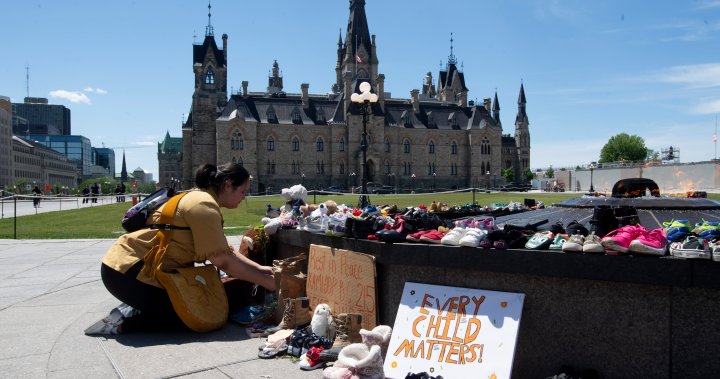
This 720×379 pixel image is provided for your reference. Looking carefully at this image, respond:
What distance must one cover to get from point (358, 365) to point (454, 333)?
0.72 m

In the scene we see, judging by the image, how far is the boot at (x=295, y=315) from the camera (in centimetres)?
471

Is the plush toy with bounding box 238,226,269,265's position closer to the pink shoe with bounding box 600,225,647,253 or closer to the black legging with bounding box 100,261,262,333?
A: the black legging with bounding box 100,261,262,333

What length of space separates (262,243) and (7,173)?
121962mm

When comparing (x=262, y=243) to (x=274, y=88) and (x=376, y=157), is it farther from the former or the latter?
(x=274, y=88)

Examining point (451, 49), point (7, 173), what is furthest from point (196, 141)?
point (7, 173)

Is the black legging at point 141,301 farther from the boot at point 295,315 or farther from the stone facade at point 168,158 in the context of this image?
the stone facade at point 168,158

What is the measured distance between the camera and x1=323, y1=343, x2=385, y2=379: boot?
11.4ft

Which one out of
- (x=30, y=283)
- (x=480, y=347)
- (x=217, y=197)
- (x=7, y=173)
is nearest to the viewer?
(x=480, y=347)

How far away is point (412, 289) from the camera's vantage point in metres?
4.05

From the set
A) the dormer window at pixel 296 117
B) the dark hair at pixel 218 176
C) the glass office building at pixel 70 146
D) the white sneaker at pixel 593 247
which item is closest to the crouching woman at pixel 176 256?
the dark hair at pixel 218 176

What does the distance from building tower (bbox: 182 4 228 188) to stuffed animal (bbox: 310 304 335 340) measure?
65.6 metres

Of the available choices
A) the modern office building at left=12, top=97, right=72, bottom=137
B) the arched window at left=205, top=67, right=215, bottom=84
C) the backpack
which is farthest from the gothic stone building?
the modern office building at left=12, top=97, right=72, bottom=137

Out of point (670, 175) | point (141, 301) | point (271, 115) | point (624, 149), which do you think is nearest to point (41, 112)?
point (271, 115)

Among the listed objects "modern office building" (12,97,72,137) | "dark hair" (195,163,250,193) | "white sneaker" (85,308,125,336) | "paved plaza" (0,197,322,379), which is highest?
"modern office building" (12,97,72,137)
